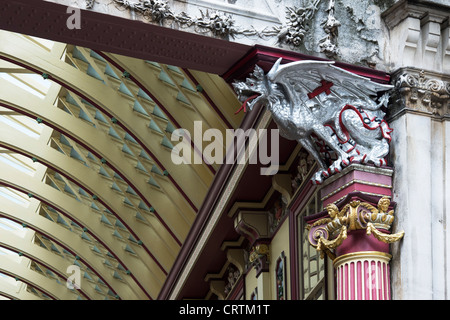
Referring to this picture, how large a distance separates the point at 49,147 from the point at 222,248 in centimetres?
663

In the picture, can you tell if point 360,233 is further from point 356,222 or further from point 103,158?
point 103,158

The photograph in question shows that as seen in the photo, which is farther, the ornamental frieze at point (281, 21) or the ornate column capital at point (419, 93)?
the ornate column capital at point (419, 93)

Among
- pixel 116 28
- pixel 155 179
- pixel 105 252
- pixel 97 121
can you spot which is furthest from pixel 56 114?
pixel 116 28

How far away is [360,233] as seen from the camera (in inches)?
422

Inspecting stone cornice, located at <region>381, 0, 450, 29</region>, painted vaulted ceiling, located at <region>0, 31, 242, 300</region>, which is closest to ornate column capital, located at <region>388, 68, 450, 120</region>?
stone cornice, located at <region>381, 0, 450, 29</region>

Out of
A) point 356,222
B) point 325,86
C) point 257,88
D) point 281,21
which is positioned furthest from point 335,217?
point 281,21

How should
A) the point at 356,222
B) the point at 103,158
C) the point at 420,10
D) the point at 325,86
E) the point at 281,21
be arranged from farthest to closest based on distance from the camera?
the point at 103,158, the point at 420,10, the point at 281,21, the point at 325,86, the point at 356,222

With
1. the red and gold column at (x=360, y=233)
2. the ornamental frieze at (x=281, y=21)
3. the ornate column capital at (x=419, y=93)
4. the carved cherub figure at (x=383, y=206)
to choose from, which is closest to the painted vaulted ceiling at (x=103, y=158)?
the ornamental frieze at (x=281, y=21)

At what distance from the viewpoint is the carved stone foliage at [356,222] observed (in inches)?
417

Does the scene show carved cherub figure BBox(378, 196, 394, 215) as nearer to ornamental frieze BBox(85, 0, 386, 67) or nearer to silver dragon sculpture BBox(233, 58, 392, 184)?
silver dragon sculpture BBox(233, 58, 392, 184)

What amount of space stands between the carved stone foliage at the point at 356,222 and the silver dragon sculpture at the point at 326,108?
1.53 feet

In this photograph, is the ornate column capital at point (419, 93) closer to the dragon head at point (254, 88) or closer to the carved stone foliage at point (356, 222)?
the carved stone foliage at point (356, 222)

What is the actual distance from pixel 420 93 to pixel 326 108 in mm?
1003

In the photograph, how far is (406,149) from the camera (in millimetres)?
10930
